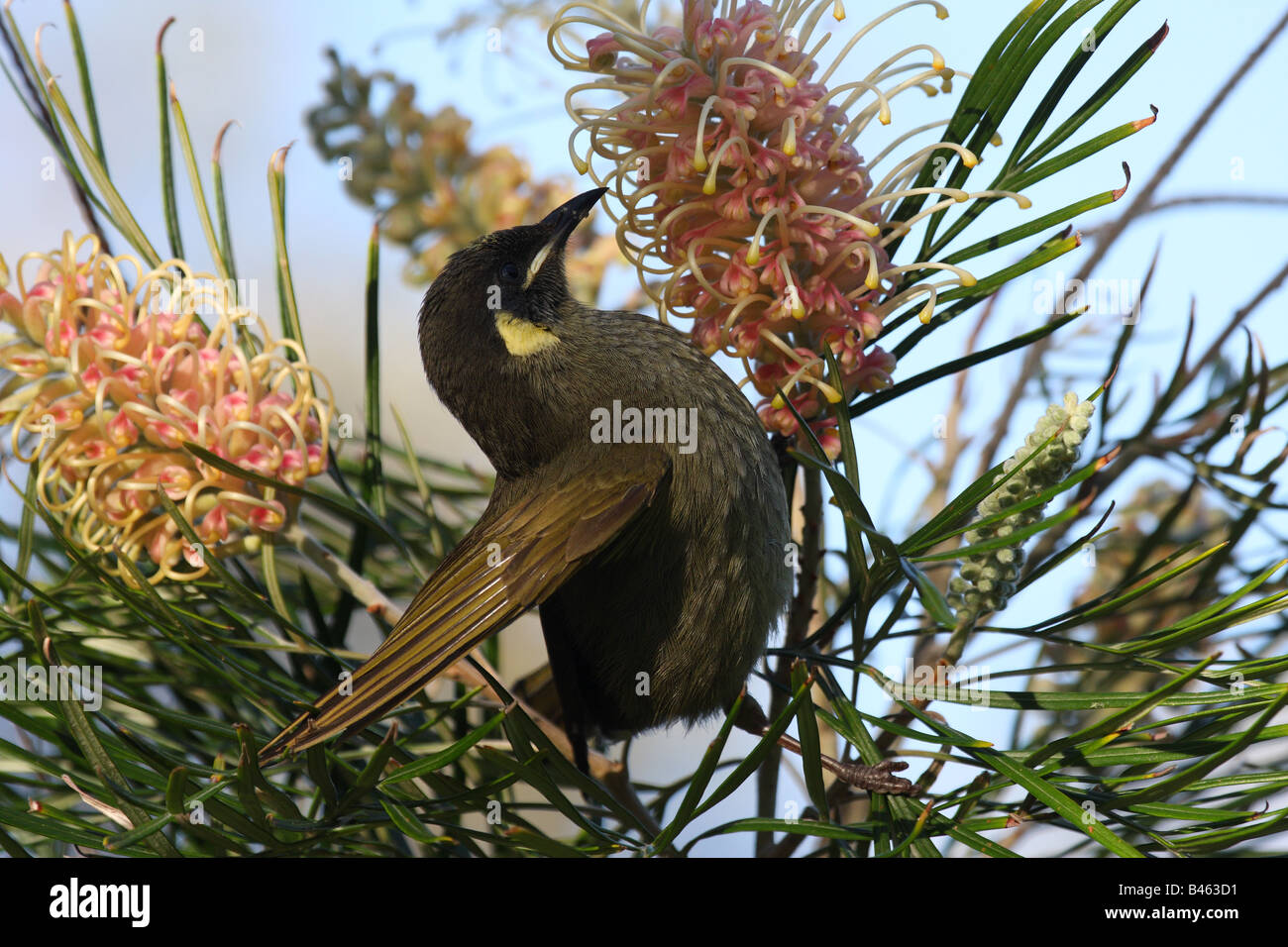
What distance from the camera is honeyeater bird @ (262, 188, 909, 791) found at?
2.73 feet

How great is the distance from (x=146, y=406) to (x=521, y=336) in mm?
356

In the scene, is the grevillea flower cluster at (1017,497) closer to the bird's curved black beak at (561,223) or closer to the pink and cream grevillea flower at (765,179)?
the pink and cream grevillea flower at (765,179)

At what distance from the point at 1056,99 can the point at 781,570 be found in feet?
1.37

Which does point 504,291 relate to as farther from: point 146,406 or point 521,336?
point 146,406

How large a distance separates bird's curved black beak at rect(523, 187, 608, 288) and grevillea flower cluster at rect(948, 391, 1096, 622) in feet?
1.55

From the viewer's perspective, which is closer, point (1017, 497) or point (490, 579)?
point (1017, 497)

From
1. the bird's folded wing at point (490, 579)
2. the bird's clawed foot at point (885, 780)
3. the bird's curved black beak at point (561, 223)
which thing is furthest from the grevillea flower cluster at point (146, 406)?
the bird's clawed foot at point (885, 780)

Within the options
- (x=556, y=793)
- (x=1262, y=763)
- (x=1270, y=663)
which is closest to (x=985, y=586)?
(x=1270, y=663)

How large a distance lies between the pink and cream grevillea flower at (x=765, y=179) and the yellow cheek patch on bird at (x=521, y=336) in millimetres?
274

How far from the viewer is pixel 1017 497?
0.66 m

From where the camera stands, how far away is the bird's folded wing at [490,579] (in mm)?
654

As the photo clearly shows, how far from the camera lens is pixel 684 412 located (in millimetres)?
923

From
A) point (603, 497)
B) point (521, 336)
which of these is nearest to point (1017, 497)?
point (603, 497)

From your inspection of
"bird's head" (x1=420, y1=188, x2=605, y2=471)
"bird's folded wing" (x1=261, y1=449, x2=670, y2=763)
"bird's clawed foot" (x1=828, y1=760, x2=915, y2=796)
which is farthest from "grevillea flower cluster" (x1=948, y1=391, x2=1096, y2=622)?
"bird's head" (x1=420, y1=188, x2=605, y2=471)
